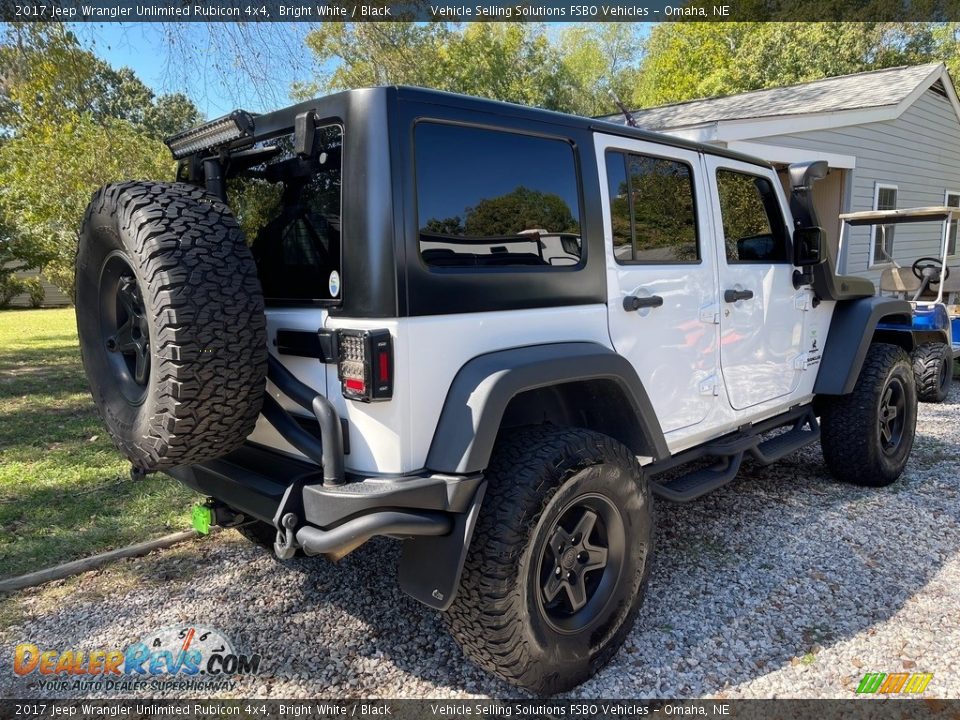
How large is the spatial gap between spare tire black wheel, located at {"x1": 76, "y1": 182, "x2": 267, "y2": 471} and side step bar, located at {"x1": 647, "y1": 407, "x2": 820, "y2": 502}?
187 centimetres

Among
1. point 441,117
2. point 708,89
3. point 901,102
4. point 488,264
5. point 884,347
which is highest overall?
point 708,89

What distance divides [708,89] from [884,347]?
27719mm

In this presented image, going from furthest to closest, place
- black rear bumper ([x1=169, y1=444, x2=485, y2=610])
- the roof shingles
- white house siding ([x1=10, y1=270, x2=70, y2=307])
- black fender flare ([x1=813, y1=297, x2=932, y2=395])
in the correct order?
white house siding ([x1=10, y1=270, x2=70, y2=307]) < the roof shingles < black fender flare ([x1=813, y1=297, x2=932, y2=395]) < black rear bumper ([x1=169, y1=444, x2=485, y2=610])

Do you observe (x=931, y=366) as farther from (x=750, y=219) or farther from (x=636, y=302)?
(x=636, y=302)

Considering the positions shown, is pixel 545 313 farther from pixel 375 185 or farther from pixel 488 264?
pixel 375 185

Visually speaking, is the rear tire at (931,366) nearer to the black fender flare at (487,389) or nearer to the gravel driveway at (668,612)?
the gravel driveway at (668,612)

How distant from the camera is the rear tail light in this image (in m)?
2.05

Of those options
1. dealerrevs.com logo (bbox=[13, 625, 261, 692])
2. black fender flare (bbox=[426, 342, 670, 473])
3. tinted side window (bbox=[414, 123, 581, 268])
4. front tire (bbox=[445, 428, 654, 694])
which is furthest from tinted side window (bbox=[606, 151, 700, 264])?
dealerrevs.com logo (bbox=[13, 625, 261, 692])

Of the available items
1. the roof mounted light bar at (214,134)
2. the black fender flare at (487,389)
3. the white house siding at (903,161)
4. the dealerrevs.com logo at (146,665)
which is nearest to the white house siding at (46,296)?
the white house siding at (903,161)

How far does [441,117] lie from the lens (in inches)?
87.7

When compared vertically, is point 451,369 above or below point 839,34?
below

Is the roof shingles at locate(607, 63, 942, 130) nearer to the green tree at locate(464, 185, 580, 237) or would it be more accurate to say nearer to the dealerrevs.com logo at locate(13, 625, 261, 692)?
the green tree at locate(464, 185, 580, 237)

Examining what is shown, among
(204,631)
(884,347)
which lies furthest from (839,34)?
(204,631)

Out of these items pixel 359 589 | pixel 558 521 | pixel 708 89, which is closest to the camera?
pixel 558 521
